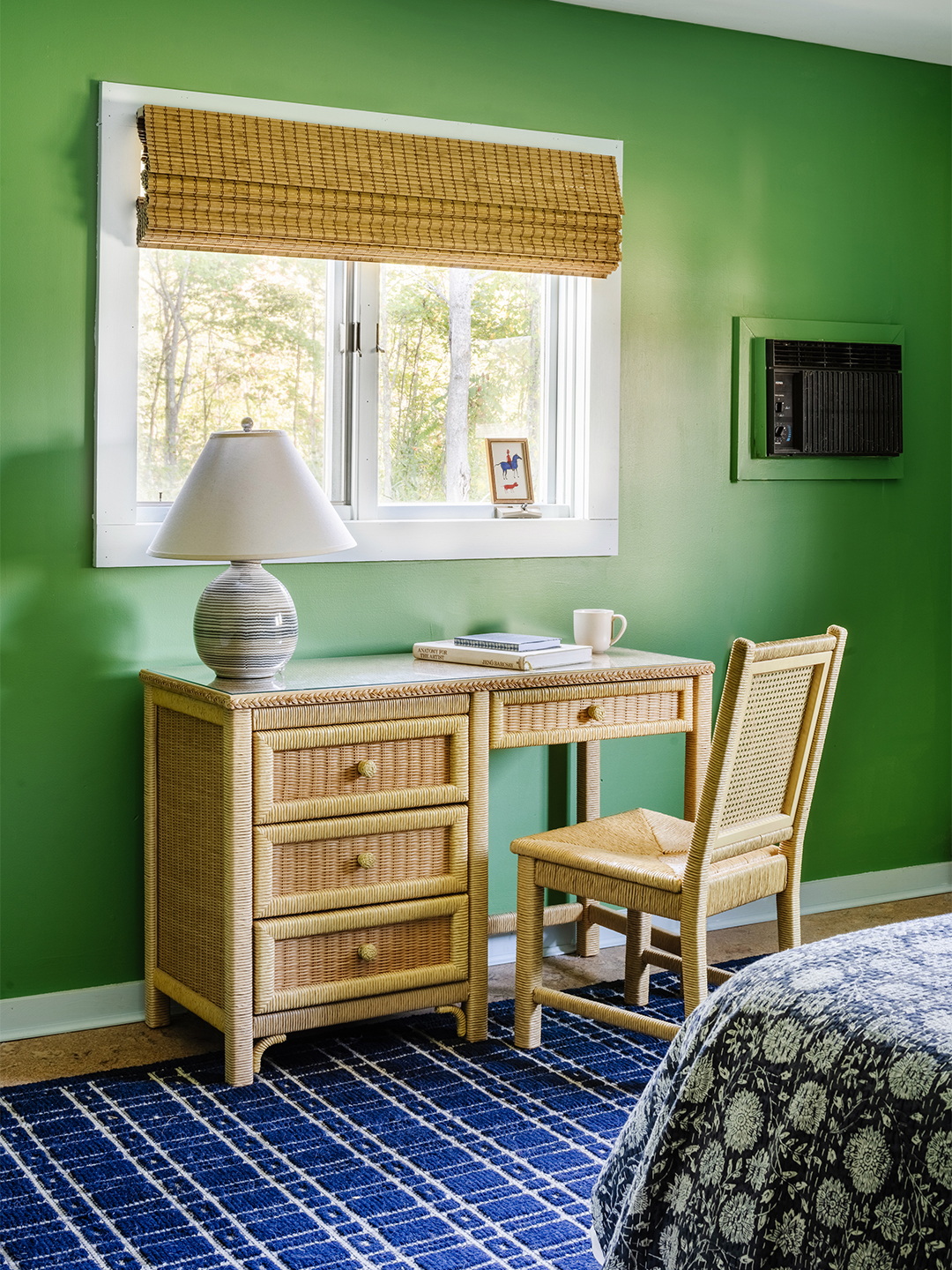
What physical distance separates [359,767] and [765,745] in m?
0.82

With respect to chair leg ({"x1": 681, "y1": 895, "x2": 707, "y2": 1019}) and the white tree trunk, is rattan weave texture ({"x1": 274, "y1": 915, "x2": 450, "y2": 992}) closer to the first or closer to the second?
chair leg ({"x1": 681, "y1": 895, "x2": 707, "y2": 1019})

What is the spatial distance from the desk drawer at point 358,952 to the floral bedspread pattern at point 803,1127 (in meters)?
1.02

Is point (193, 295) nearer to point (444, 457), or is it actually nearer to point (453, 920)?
point (444, 457)

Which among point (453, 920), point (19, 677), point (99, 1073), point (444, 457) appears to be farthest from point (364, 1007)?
point (444, 457)

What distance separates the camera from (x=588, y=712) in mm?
3199

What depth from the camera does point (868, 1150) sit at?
1596 mm

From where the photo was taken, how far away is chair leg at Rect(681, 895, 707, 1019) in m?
2.76

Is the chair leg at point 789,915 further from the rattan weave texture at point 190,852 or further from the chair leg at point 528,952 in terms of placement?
the rattan weave texture at point 190,852

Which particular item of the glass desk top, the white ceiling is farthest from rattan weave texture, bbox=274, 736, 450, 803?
the white ceiling

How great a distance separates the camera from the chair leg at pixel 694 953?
276 cm

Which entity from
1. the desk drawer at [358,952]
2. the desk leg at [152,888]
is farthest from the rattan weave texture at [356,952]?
the desk leg at [152,888]

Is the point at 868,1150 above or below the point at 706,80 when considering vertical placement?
below

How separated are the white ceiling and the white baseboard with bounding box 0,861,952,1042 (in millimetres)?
2316

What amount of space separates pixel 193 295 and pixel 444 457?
0.73 metres
